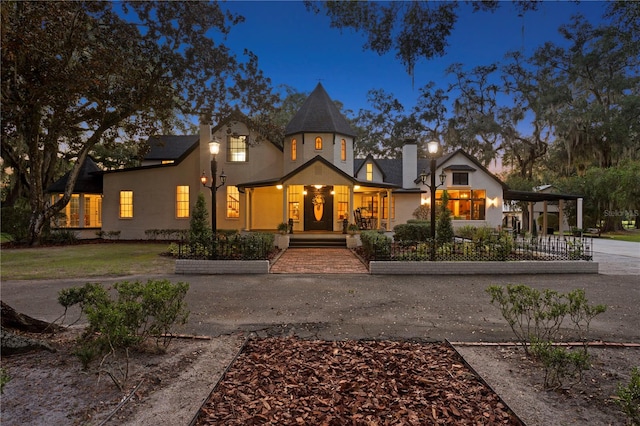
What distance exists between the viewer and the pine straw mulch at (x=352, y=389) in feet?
9.49

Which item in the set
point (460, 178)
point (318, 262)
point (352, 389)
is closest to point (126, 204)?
point (318, 262)

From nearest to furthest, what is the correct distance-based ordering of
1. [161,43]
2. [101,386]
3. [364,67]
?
[101,386], [364,67], [161,43]

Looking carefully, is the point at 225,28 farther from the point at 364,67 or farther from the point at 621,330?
the point at 621,330

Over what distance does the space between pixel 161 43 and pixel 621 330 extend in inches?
728

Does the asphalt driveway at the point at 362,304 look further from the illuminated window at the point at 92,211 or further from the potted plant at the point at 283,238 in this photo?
the illuminated window at the point at 92,211

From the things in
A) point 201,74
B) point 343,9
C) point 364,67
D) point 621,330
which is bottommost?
point 621,330

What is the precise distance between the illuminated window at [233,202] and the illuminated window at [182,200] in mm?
2608

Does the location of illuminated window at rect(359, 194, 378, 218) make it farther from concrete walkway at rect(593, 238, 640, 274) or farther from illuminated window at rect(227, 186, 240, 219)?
concrete walkway at rect(593, 238, 640, 274)

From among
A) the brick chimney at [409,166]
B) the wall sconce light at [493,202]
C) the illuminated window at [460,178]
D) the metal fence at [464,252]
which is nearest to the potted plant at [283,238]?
the metal fence at [464,252]

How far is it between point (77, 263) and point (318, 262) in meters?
8.44

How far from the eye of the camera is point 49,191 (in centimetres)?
2031

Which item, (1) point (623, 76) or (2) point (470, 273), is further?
(1) point (623, 76)

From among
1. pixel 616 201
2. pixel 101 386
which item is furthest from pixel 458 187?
pixel 101 386

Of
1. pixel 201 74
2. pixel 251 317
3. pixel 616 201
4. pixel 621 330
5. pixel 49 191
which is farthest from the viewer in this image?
pixel 616 201
